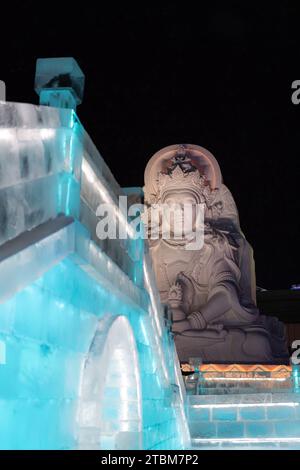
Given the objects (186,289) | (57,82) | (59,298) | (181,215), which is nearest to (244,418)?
(59,298)

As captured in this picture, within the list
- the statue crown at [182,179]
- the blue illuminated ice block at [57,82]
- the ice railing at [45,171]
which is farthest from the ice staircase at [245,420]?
the statue crown at [182,179]

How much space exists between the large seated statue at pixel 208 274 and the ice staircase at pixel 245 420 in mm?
3704

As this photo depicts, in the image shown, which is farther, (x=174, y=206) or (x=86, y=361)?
(x=174, y=206)

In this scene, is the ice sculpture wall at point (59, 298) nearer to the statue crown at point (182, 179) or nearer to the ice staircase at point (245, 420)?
A: the ice staircase at point (245, 420)

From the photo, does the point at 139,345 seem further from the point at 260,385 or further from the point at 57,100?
the point at 260,385

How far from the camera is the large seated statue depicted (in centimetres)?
1262

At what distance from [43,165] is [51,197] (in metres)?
0.19

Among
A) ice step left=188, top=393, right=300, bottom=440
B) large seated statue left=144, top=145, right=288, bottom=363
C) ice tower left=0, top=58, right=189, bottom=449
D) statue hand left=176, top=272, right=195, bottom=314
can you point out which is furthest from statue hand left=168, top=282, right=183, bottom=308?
ice tower left=0, top=58, right=189, bottom=449

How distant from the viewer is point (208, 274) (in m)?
14.0

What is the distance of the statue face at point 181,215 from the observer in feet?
47.5

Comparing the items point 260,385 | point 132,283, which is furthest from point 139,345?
point 260,385

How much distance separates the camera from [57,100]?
4.26 metres

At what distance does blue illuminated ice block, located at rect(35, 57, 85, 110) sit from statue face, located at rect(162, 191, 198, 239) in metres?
10.3

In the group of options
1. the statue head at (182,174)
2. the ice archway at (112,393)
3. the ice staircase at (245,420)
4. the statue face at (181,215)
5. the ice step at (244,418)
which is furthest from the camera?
the statue head at (182,174)
